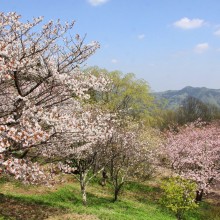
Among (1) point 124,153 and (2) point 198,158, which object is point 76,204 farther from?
(2) point 198,158

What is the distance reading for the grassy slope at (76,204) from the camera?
1661cm

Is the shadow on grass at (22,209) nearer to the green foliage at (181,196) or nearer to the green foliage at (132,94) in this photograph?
the green foliage at (181,196)

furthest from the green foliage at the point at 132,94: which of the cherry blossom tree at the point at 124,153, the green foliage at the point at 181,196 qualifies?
the green foliage at the point at 181,196

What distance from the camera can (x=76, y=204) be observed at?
22.0m

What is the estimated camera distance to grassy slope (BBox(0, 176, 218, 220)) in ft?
54.5

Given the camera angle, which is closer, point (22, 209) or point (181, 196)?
point (22, 209)

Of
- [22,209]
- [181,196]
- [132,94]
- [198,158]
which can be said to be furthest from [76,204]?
[132,94]

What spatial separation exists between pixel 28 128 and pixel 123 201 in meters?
19.7

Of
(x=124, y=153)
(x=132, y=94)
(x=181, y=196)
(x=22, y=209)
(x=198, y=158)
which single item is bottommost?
(x=181, y=196)

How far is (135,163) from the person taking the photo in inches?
1117

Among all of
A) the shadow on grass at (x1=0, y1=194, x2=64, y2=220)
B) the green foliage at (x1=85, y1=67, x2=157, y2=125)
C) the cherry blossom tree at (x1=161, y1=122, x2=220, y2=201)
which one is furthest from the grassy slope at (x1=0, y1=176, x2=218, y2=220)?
the green foliage at (x1=85, y1=67, x2=157, y2=125)

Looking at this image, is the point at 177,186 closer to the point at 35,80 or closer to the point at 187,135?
the point at 35,80

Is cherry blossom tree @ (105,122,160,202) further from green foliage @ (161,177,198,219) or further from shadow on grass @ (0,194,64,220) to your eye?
shadow on grass @ (0,194,64,220)

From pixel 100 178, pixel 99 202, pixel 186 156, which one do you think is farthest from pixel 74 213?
pixel 186 156
